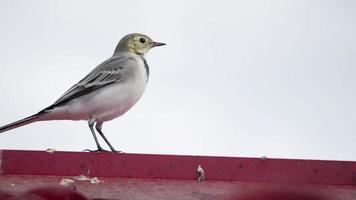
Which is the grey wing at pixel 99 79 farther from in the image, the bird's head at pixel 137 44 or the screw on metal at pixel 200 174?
the screw on metal at pixel 200 174

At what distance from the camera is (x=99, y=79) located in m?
7.23

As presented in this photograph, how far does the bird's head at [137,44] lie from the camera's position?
8.07m

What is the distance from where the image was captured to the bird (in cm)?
702

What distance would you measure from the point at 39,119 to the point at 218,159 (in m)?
3.38

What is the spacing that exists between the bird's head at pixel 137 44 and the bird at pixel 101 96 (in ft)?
1.90

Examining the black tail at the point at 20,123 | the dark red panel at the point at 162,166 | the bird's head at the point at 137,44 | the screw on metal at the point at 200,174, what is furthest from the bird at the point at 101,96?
the screw on metal at the point at 200,174

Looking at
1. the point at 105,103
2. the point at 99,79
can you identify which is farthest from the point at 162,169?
the point at 99,79

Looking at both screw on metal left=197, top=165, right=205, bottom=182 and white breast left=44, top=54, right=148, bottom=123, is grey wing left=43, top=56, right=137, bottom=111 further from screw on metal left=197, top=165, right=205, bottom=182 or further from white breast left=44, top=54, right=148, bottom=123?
screw on metal left=197, top=165, right=205, bottom=182

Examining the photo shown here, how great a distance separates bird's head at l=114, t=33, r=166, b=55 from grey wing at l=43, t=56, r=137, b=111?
532 millimetres

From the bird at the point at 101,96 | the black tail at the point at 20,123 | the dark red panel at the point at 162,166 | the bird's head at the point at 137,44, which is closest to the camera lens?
the dark red panel at the point at 162,166

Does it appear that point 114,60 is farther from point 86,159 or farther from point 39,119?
point 86,159

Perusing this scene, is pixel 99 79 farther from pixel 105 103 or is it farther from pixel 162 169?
pixel 162 169

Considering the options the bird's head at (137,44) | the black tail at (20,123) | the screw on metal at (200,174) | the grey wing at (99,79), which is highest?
the bird's head at (137,44)

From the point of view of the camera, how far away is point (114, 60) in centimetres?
761
